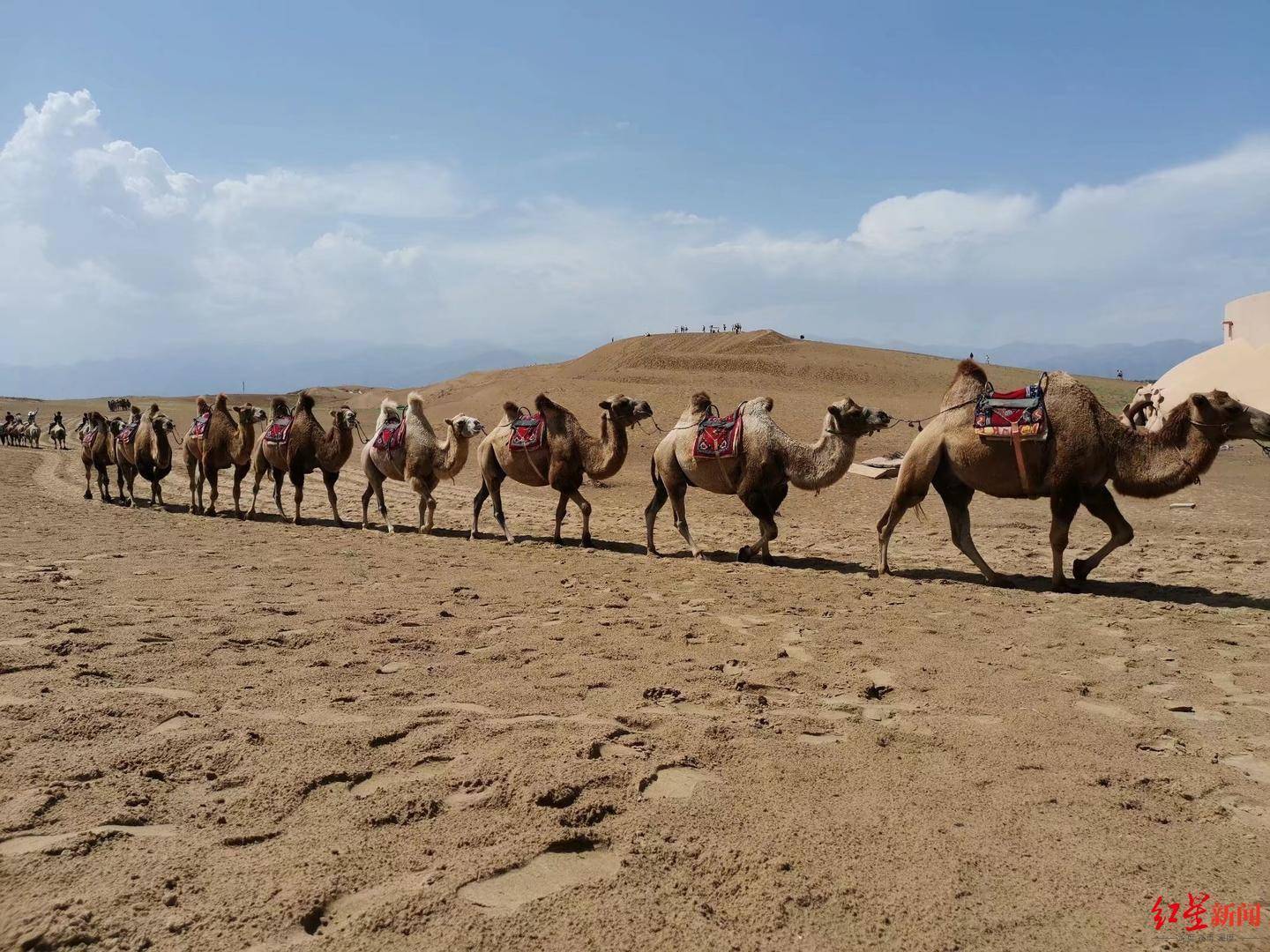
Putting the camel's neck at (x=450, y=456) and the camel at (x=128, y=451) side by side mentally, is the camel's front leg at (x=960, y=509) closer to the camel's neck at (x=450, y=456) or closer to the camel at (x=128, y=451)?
the camel's neck at (x=450, y=456)

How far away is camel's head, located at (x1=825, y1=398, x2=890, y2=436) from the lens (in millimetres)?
9352

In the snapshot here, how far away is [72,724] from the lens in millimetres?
3799

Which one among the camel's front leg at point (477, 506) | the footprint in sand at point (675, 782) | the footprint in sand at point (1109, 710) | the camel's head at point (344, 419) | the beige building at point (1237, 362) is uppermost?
the beige building at point (1237, 362)

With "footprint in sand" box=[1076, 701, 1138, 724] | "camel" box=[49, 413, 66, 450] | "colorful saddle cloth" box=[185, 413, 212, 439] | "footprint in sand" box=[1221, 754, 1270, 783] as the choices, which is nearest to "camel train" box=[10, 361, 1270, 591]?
"colorful saddle cloth" box=[185, 413, 212, 439]

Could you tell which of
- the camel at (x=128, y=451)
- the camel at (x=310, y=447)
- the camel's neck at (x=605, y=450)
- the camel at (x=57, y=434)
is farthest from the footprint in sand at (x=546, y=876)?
the camel at (x=57, y=434)

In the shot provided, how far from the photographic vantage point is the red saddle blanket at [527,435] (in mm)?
11578

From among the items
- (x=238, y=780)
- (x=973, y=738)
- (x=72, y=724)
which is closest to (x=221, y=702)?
(x=72, y=724)

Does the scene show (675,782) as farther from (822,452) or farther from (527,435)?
(527,435)

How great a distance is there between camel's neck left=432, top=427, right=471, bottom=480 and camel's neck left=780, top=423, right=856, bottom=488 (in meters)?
5.34

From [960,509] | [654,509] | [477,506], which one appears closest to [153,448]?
[477,506]

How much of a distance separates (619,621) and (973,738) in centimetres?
308

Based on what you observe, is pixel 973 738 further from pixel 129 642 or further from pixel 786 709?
pixel 129 642

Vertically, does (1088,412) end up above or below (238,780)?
above

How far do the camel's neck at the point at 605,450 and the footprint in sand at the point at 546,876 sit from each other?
811 cm
